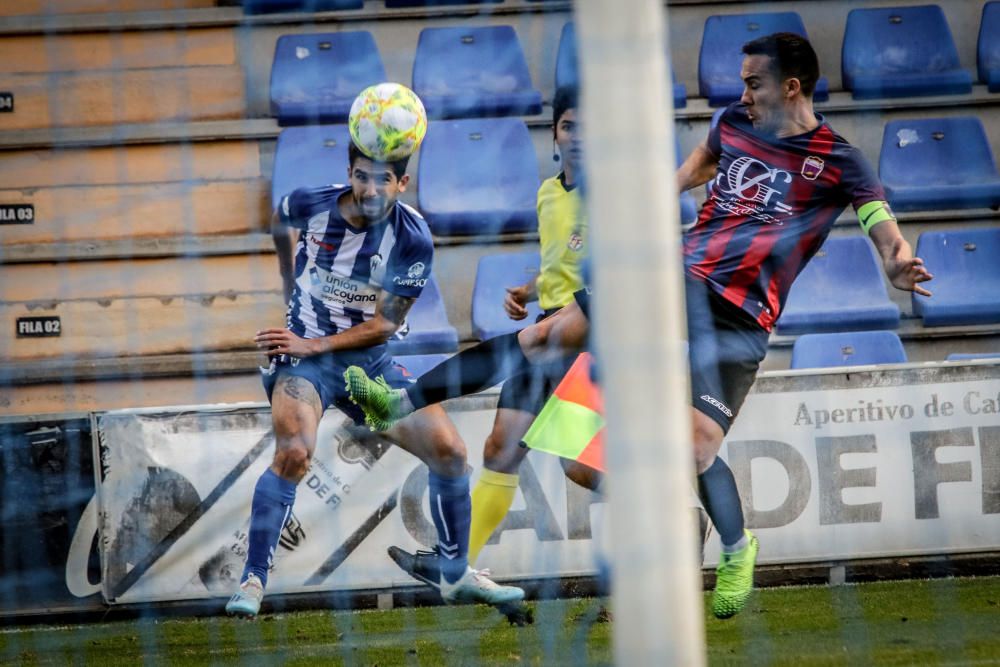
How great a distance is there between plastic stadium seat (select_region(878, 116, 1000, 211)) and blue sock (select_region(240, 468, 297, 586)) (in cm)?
349

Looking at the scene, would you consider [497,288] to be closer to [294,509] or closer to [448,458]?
[294,509]

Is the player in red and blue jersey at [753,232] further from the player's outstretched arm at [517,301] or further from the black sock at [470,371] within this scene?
the black sock at [470,371]

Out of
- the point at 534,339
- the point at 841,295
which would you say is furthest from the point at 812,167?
the point at 841,295

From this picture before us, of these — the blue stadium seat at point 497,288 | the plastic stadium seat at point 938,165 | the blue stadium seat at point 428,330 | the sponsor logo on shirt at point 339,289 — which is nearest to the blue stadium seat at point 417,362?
the blue stadium seat at point 428,330

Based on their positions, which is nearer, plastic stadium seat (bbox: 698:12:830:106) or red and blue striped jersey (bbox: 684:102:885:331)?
red and blue striped jersey (bbox: 684:102:885:331)

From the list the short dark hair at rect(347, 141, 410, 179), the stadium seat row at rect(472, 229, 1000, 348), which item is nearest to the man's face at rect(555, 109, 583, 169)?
the short dark hair at rect(347, 141, 410, 179)

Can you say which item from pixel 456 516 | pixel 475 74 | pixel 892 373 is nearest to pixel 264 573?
pixel 456 516

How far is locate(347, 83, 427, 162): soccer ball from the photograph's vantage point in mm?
4289

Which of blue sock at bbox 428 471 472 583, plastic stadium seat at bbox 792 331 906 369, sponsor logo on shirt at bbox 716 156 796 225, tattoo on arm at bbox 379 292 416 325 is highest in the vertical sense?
sponsor logo on shirt at bbox 716 156 796 225

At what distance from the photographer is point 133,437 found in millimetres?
5254

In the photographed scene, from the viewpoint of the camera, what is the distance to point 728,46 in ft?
22.0

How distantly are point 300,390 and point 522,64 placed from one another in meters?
2.62

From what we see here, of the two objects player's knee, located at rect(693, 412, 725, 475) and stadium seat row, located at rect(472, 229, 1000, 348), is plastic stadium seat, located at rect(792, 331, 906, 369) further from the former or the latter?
player's knee, located at rect(693, 412, 725, 475)

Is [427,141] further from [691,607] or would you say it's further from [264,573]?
[691,607]
